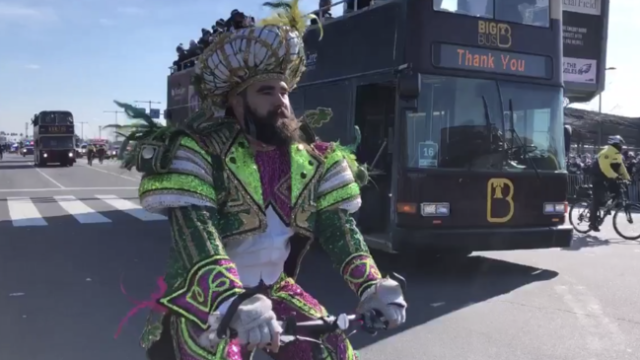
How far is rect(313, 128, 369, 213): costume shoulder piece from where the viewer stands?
2.54m

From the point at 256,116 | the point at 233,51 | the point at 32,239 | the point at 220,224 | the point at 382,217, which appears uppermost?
the point at 233,51

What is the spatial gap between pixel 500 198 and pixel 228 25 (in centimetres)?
613

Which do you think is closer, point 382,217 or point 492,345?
point 492,345

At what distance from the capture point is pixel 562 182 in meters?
8.61

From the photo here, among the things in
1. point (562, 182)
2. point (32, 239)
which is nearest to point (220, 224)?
point (562, 182)

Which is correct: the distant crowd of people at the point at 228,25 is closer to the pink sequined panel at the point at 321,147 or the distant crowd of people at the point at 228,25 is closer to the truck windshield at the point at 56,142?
the pink sequined panel at the point at 321,147

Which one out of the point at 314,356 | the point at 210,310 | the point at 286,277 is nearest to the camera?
the point at 210,310

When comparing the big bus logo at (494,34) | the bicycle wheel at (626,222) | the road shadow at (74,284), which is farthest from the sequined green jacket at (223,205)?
the bicycle wheel at (626,222)

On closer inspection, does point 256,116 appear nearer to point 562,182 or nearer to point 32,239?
point 562,182

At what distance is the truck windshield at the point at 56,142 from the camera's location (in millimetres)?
45312

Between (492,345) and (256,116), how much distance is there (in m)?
3.83

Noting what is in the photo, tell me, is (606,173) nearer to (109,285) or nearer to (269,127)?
(109,285)

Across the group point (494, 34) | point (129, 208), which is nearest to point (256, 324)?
point (494, 34)

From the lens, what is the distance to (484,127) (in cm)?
820
